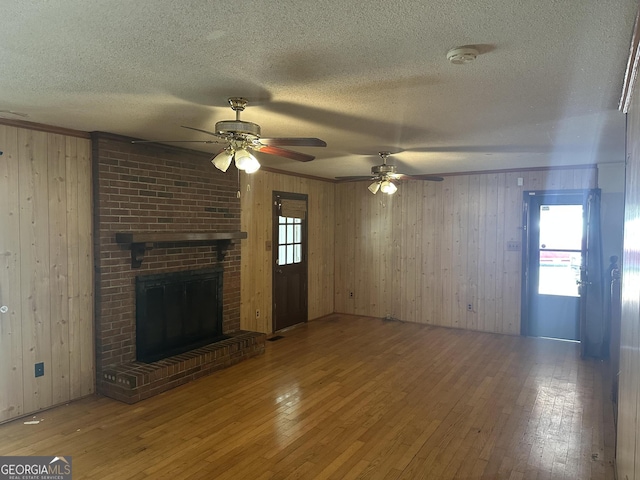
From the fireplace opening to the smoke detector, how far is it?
3583mm

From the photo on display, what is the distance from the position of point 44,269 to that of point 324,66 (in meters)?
3.04

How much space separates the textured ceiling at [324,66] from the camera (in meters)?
1.69

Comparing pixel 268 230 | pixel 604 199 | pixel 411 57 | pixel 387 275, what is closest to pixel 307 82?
pixel 411 57

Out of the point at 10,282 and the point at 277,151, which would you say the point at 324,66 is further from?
the point at 10,282

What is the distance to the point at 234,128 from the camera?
275 cm

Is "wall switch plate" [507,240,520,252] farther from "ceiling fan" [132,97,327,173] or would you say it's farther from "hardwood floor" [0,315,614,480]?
"ceiling fan" [132,97,327,173]

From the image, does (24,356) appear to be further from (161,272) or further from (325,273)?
(325,273)

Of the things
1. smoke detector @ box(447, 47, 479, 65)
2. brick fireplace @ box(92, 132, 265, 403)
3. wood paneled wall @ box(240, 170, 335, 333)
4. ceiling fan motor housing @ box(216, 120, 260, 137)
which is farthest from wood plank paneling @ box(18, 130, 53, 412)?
smoke detector @ box(447, 47, 479, 65)

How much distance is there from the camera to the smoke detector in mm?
1996

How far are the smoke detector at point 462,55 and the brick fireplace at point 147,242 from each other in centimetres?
325

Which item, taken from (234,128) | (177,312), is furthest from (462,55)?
(177,312)

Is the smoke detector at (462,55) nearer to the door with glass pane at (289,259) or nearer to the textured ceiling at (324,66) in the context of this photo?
the textured ceiling at (324,66)

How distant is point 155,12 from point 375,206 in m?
5.89

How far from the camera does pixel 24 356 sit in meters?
3.56
